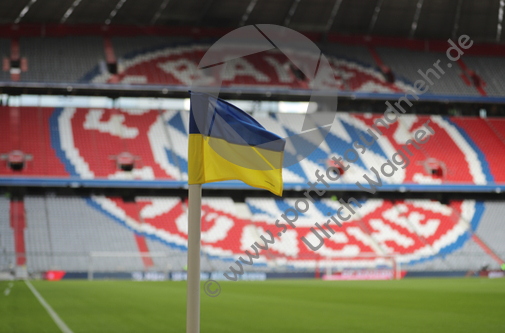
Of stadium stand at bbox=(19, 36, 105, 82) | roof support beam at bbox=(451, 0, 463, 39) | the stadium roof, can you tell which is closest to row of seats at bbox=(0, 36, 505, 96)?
stadium stand at bbox=(19, 36, 105, 82)

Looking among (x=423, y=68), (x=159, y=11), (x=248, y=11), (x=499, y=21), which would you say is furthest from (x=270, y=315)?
(x=499, y=21)

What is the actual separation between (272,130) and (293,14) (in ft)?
25.1

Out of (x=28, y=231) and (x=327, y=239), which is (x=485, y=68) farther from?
(x=28, y=231)

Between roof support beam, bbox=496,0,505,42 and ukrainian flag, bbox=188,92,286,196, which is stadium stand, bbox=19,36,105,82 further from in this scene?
ukrainian flag, bbox=188,92,286,196

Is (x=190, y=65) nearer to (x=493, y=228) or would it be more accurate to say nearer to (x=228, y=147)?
(x=493, y=228)

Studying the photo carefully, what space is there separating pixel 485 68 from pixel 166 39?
2220 centimetres

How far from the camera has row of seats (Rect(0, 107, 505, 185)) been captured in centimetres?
3156

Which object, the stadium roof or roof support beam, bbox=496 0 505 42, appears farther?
roof support beam, bbox=496 0 505 42

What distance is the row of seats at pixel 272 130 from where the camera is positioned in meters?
31.6

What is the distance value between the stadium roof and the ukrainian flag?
30220 millimetres

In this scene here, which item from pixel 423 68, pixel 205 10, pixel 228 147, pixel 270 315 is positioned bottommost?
pixel 270 315

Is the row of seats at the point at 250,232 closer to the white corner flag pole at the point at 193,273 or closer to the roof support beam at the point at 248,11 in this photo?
the roof support beam at the point at 248,11

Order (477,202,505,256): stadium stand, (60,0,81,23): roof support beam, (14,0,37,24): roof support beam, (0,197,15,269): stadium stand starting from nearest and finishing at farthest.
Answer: (0,197,15,269): stadium stand < (477,202,505,256): stadium stand < (14,0,37,24): roof support beam < (60,0,81,23): roof support beam

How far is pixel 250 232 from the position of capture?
30422 millimetres
